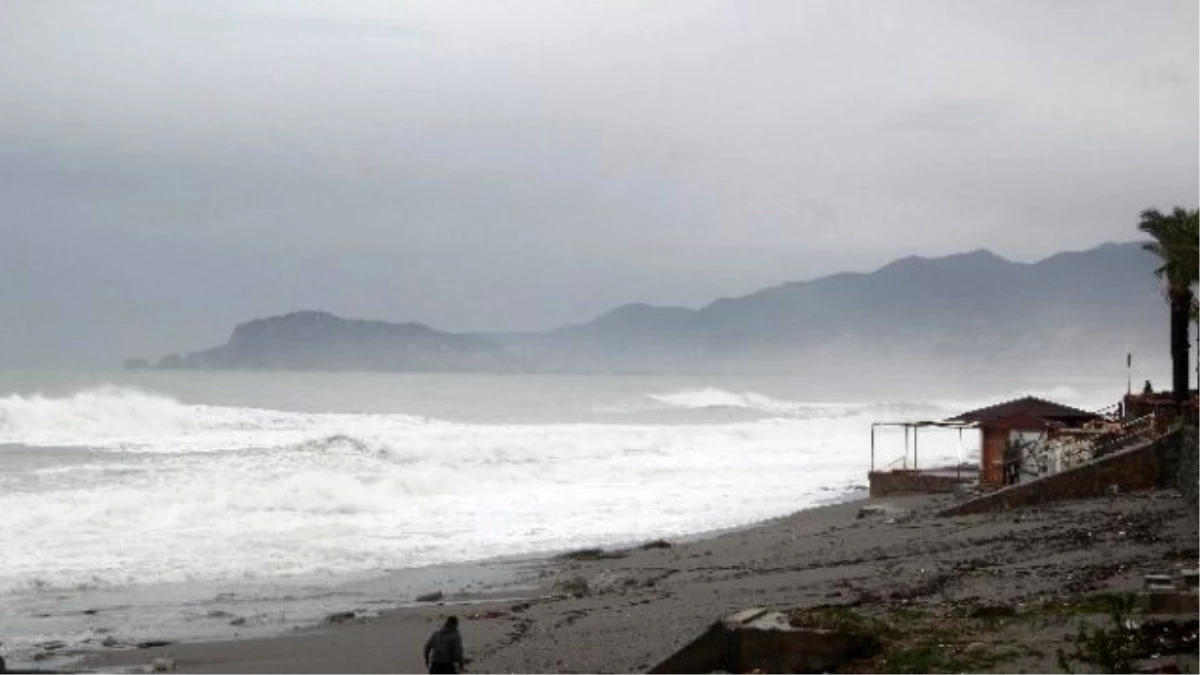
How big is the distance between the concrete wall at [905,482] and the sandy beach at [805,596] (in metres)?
10.7

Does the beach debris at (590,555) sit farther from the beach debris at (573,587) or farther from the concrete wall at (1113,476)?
the concrete wall at (1113,476)

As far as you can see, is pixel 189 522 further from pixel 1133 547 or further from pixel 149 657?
pixel 1133 547

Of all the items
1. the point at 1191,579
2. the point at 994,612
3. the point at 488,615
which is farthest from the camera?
the point at 488,615

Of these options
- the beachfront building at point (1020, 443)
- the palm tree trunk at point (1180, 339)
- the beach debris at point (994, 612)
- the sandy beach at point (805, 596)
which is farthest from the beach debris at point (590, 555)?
the palm tree trunk at point (1180, 339)

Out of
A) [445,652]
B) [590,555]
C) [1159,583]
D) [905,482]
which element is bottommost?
[445,652]

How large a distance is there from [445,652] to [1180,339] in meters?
28.1

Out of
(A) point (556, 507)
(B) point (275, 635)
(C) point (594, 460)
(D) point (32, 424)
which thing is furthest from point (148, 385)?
(B) point (275, 635)

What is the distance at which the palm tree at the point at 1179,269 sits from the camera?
34.8 m

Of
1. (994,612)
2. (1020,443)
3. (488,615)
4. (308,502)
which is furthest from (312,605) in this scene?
(1020,443)

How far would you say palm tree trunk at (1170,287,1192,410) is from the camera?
117 feet

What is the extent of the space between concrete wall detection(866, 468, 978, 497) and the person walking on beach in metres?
23.8

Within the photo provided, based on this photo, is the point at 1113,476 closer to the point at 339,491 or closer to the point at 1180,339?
the point at 1180,339

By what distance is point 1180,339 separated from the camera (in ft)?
123

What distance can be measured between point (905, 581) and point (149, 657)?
9233 mm
